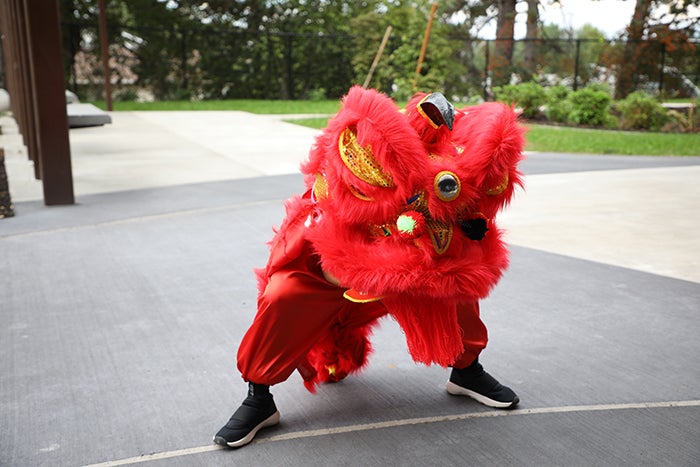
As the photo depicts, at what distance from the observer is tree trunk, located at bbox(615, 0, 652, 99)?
2067cm

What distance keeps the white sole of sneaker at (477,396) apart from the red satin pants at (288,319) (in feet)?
2.09

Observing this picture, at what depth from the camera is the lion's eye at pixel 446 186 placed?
2.09 meters

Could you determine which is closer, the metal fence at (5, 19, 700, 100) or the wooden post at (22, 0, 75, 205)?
the wooden post at (22, 0, 75, 205)

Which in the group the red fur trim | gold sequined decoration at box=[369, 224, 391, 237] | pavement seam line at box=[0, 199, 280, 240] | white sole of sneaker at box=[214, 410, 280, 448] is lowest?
pavement seam line at box=[0, 199, 280, 240]

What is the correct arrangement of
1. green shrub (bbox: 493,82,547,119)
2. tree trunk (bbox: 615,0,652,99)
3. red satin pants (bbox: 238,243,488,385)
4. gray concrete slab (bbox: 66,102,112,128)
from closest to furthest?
red satin pants (bbox: 238,243,488,385) → gray concrete slab (bbox: 66,102,112,128) → green shrub (bbox: 493,82,547,119) → tree trunk (bbox: 615,0,652,99)

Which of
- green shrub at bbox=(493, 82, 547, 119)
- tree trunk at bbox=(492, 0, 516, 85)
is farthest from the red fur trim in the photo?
tree trunk at bbox=(492, 0, 516, 85)

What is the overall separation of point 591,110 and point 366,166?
13.3 metres

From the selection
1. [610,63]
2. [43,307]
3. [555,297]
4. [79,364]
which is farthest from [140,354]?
[610,63]

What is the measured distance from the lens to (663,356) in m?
3.26

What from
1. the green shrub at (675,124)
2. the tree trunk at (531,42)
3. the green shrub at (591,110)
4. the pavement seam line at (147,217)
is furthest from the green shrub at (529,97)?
the pavement seam line at (147,217)

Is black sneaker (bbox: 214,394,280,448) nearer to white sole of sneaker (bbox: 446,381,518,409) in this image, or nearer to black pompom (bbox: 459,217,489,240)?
white sole of sneaker (bbox: 446,381,518,409)

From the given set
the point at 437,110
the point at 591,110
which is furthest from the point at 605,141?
the point at 437,110

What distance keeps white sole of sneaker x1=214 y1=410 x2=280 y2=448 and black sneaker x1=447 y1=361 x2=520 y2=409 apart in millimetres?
699

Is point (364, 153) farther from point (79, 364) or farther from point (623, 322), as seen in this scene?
point (623, 322)
